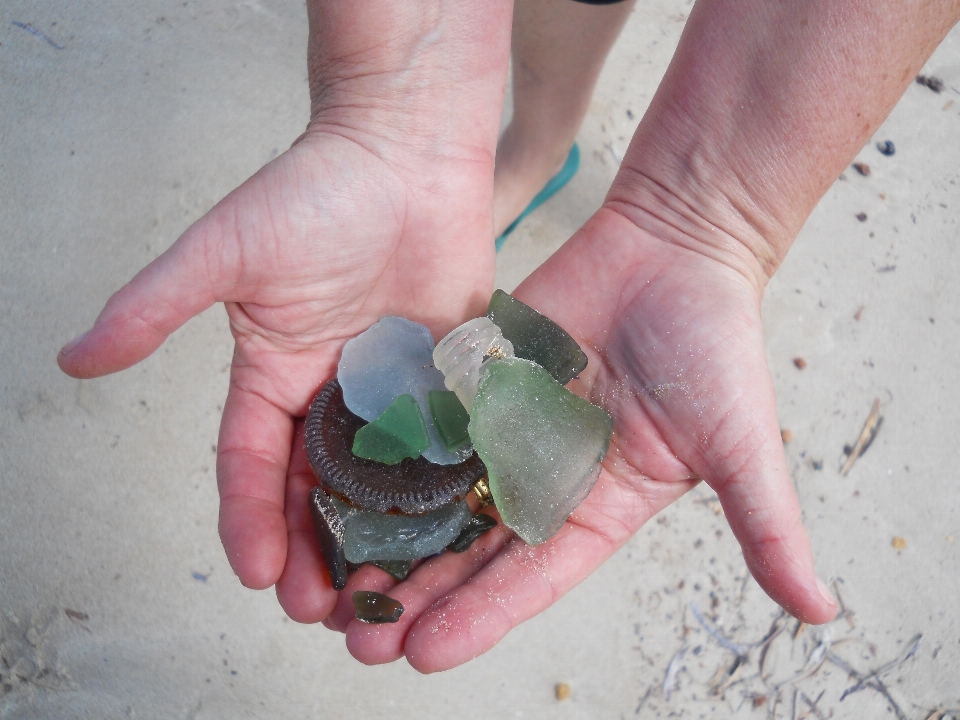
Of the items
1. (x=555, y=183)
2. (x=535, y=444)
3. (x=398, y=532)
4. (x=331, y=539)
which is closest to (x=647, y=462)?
(x=535, y=444)

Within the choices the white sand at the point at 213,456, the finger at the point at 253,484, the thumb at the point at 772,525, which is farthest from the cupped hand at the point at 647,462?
the white sand at the point at 213,456

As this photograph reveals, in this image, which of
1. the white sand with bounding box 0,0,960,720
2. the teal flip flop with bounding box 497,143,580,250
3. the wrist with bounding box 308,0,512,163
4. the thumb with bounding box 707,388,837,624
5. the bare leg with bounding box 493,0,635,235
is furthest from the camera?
the teal flip flop with bounding box 497,143,580,250

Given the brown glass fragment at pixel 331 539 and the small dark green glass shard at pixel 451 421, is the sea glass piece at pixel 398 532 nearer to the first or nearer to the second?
the brown glass fragment at pixel 331 539

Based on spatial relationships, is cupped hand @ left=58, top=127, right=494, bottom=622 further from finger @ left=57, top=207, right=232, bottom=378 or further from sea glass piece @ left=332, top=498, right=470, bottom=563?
sea glass piece @ left=332, top=498, right=470, bottom=563

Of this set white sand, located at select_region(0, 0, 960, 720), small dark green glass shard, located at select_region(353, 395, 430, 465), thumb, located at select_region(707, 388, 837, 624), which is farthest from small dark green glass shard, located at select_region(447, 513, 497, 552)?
white sand, located at select_region(0, 0, 960, 720)

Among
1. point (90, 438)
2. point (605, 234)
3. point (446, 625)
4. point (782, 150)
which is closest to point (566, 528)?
point (446, 625)

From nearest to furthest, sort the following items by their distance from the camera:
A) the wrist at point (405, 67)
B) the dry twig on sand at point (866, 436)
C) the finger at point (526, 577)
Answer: the finger at point (526, 577)
the wrist at point (405, 67)
the dry twig on sand at point (866, 436)

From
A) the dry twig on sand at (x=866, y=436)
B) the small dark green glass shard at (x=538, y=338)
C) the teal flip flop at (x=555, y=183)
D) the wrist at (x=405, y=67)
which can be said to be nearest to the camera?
the small dark green glass shard at (x=538, y=338)
